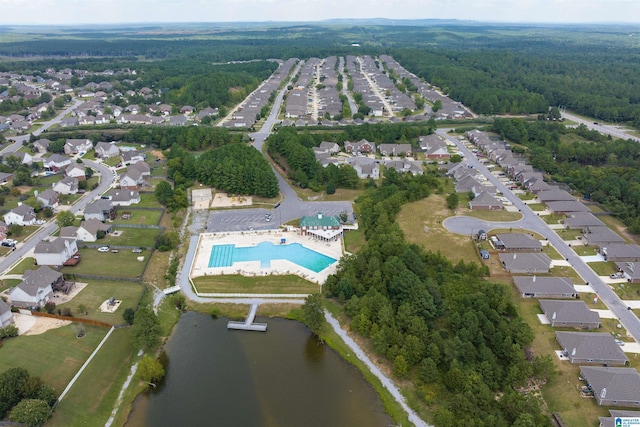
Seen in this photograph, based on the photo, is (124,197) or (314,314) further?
(124,197)

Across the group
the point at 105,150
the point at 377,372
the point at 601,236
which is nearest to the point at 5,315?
the point at 377,372

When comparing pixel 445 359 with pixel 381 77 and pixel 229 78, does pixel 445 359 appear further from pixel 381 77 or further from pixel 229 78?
pixel 381 77

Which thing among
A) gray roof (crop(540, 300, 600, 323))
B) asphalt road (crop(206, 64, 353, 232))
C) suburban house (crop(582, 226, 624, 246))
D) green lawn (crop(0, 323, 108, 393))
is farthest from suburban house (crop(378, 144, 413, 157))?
green lawn (crop(0, 323, 108, 393))

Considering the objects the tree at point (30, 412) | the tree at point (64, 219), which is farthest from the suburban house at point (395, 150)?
the tree at point (30, 412)

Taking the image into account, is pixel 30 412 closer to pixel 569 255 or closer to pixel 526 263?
pixel 526 263

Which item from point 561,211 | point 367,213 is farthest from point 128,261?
point 561,211
